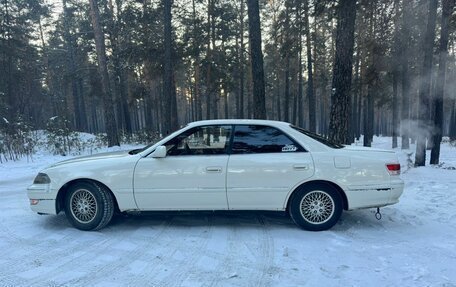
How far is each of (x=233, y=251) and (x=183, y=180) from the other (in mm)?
1281

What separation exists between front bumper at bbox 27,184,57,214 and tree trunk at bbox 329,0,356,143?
23.2ft

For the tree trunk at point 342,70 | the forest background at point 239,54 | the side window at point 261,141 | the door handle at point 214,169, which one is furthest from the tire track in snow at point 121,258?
the forest background at point 239,54

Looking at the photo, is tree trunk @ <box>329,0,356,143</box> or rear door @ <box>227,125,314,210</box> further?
tree trunk @ <box>329,0,356,143</box>

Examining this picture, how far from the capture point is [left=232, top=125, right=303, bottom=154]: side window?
192 inches

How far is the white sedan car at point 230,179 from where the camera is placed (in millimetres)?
4723

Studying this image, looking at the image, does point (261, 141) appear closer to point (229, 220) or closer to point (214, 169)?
point (214, 169)

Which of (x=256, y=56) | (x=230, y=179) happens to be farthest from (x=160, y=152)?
(x=256, y=56)

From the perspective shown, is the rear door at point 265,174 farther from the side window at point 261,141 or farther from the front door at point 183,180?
the front door at point 183,180

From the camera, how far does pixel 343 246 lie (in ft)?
14.0

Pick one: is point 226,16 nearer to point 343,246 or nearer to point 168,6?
point 168,6

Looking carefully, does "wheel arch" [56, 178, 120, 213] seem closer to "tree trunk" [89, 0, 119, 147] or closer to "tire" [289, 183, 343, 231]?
"tire" [289, 183, 343, 231]

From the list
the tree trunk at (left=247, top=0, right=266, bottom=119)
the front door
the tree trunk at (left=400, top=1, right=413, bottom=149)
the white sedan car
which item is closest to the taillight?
the white sedan car

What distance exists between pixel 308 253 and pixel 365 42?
2047 centimetres

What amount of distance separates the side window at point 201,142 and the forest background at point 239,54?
503 centimetres
